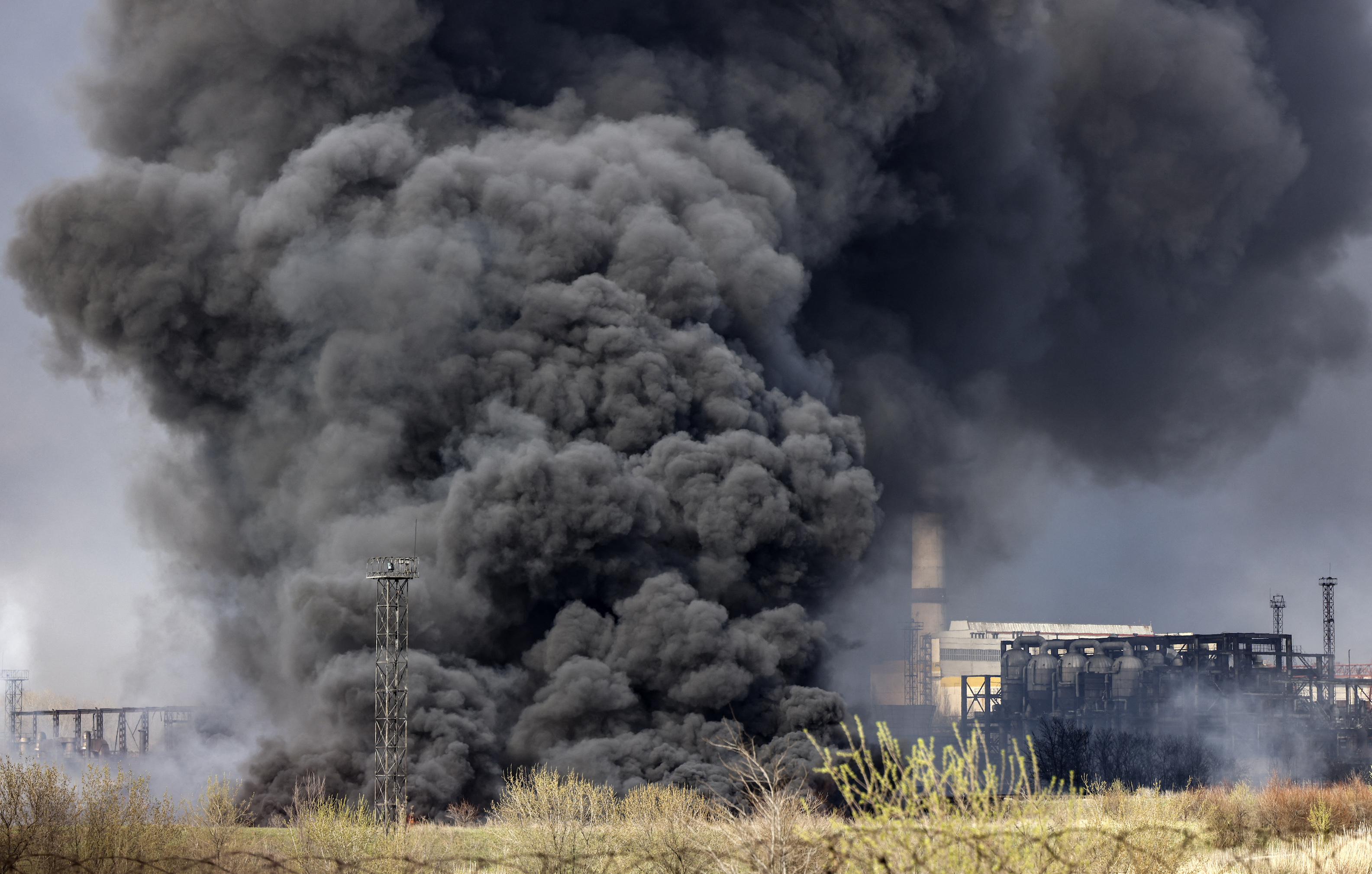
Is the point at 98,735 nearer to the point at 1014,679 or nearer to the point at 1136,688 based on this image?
the point at 1014,679

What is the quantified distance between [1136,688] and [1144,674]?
53.7 inches

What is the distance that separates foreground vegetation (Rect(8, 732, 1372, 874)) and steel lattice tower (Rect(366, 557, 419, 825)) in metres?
4.05

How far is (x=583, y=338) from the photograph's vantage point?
7069cm

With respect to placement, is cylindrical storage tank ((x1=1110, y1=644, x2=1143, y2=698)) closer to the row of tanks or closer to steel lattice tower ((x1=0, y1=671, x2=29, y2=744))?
the row of tanks

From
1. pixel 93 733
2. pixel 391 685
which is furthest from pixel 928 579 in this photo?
pixel 93 733

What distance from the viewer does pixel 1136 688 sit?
101125 millimetres

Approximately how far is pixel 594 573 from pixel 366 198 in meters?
23.7

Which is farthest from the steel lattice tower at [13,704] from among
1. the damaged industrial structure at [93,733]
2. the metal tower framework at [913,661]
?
the metal tower framework at [913,661]

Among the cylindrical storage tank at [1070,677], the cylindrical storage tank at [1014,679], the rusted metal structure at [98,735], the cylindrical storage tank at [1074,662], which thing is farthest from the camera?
the cylindrical storage tank at [1014,679]

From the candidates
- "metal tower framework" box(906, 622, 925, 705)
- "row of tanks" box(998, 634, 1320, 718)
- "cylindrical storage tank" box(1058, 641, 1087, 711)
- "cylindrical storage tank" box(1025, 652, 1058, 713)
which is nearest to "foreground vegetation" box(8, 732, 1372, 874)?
"row of tanks" box(998, 634, 1320, 718)

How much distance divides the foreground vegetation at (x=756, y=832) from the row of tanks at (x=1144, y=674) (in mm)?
47586

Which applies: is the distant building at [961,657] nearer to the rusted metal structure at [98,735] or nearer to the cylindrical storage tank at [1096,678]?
the cylindrical storage tank at [1096,678]

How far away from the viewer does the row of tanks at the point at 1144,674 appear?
99938 millimetres

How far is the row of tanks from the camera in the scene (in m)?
99.9
